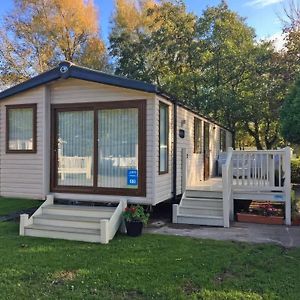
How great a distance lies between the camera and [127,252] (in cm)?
566

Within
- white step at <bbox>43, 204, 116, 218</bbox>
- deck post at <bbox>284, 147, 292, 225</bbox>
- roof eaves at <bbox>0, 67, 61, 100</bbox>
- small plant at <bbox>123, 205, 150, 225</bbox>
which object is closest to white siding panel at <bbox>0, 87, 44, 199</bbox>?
roof eaves at <bbox>0, 67, 61, 100</bbox>

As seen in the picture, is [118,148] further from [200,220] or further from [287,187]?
[287,187]

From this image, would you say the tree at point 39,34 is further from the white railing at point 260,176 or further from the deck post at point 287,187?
the deck post at point 287,187

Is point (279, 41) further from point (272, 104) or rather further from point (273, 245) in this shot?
point (273, 245)

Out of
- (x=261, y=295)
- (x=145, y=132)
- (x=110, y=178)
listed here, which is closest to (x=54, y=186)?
(x=110, y=178)

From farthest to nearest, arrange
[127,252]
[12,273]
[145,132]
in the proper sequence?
[145,132] < [127,252] < [12,273]

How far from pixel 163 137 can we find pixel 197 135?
3.62 m

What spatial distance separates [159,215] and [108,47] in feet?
54.1

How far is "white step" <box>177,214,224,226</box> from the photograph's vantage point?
791 centimetres

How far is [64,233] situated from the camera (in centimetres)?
676

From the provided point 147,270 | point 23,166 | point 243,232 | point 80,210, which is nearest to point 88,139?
point 80,210

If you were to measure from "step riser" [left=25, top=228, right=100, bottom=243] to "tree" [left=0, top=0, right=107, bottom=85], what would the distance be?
16.5m

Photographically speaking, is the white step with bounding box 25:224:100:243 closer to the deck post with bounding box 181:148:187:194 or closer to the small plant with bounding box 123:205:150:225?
the small plant with bounding box 123:205:150:225

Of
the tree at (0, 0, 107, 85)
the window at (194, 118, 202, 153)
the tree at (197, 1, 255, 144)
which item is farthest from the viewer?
the tree at (0, 0, 107, 85)
